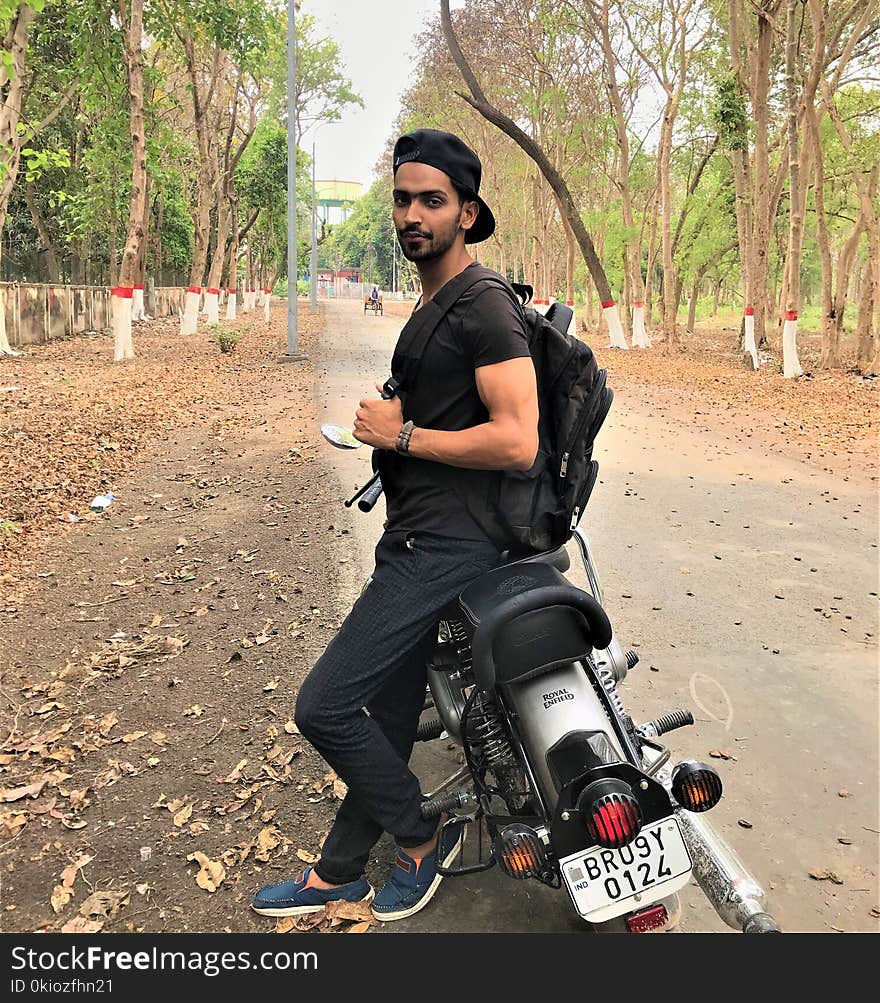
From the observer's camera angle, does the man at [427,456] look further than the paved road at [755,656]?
No

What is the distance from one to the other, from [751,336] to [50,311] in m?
17.8

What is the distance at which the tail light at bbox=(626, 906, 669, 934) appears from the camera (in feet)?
6.88

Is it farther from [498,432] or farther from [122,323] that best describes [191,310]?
[498,432]

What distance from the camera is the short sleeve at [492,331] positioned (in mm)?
2170

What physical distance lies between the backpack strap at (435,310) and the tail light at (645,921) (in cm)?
152

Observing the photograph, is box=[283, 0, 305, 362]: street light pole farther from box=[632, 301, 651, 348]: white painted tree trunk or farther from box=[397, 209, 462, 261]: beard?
box=[397, 209, 462, 261]: beard

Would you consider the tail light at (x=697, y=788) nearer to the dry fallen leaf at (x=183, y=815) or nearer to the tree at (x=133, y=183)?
the dry fallen leaf at (x=183, y=815)

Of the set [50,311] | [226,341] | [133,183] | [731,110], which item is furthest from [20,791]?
[50,311]

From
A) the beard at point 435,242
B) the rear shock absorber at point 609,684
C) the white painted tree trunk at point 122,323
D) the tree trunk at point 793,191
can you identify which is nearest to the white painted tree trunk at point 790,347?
the tree trunk at point 793,191

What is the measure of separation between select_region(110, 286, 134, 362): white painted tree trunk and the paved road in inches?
380

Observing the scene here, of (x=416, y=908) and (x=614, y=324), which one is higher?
(x=614, y=324)

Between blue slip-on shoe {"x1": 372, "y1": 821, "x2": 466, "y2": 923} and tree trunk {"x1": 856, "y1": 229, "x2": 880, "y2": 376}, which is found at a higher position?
tree trunk {"x1": 856, "y1": 229, "x2": 880, "y2": 376}

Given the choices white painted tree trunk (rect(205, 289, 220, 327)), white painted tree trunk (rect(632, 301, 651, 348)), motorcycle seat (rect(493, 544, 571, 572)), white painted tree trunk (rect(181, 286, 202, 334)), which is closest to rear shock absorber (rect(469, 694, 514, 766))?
motorcycle seat (rect(493, 544, 571, 572))

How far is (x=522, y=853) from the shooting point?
6.83 ft
